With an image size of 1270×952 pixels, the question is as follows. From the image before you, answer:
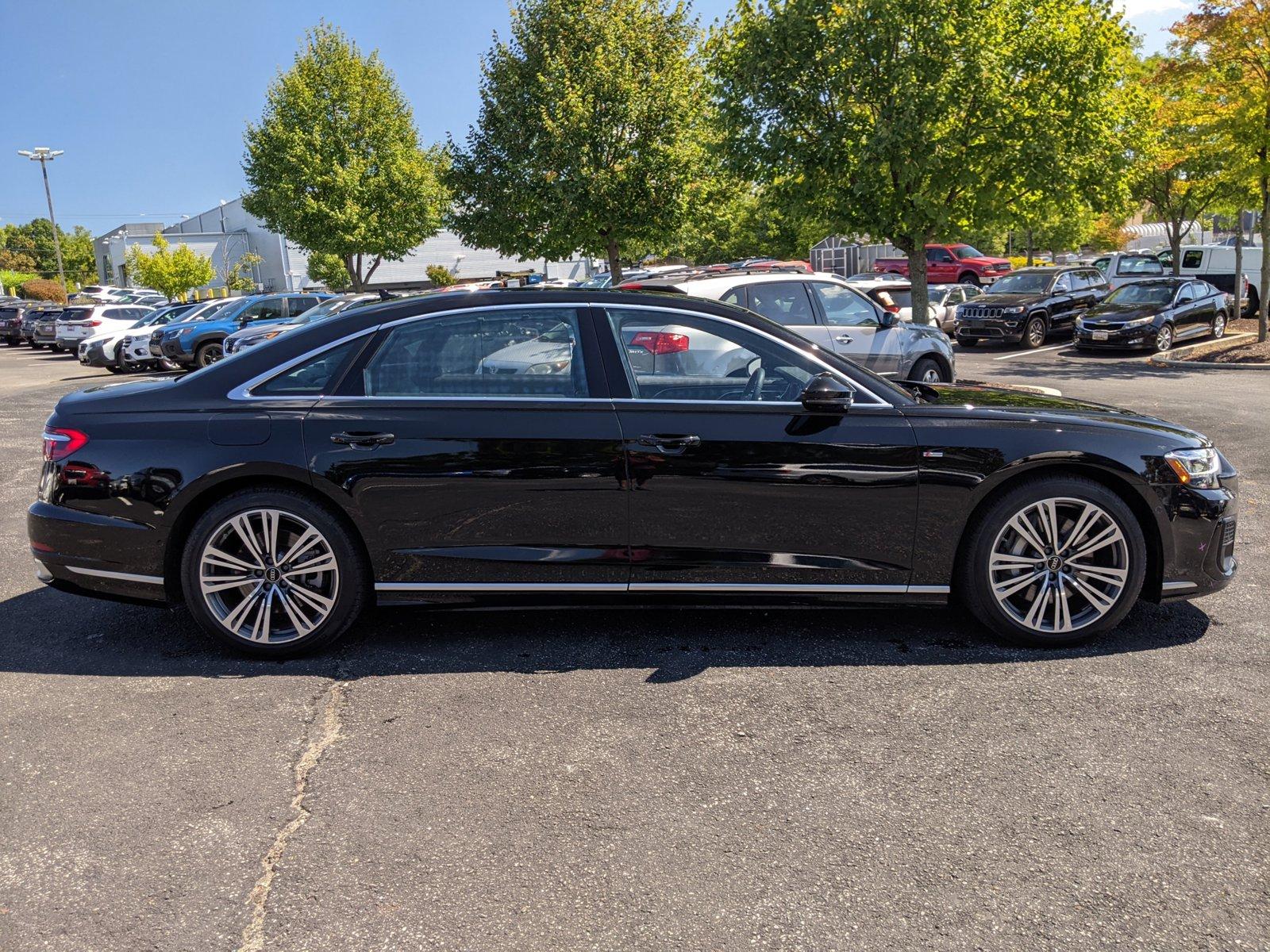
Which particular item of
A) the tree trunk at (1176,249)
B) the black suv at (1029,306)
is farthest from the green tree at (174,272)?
the tree trunk at (1176,249)

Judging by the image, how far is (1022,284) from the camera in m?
24.0

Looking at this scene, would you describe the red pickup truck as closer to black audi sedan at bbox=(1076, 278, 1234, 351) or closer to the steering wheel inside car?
black audi sedan at bbox=(1076, 278, 1234, 351)

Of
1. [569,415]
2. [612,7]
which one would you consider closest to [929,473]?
[569,415]

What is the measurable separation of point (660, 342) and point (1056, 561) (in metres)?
2.00

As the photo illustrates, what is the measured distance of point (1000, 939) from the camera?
102 inches

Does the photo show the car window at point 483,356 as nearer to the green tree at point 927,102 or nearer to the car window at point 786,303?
the car window at point 786,303

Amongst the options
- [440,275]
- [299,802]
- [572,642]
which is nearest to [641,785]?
[299,802]

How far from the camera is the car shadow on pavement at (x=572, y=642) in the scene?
14.6ft

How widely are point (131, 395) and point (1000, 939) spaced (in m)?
4.16

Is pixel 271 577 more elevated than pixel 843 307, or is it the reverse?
pixel 843 307

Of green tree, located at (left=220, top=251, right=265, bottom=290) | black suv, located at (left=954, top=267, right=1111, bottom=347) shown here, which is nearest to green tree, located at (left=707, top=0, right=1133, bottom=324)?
black suv, located at (left=954, top=267, right=1111, bottom=347)

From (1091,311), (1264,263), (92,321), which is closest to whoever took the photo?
(1264,263)

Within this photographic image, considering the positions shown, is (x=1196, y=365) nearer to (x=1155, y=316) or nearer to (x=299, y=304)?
(x=1155, y=316)

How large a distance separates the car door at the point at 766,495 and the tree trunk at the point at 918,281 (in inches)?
611
